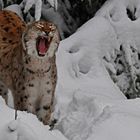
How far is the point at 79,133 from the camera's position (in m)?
4.71

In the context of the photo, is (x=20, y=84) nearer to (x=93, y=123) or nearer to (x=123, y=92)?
(x=93, y=123)

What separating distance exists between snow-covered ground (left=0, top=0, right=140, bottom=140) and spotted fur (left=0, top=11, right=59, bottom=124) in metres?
0.26

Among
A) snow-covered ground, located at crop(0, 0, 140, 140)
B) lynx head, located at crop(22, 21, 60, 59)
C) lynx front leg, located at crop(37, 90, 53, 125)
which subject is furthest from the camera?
lynx front leg, located at crop(37, 90, 53, 125)

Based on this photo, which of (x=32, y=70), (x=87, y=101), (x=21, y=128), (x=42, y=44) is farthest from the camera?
(x=87, y=101)

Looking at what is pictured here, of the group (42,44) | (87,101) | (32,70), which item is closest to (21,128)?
(42,44)

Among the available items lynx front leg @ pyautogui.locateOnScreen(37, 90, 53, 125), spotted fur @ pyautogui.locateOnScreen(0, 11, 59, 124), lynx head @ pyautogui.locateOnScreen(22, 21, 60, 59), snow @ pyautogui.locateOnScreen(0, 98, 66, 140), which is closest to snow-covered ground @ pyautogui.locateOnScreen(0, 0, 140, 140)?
snow @ pyautogui.locateOnScreen(0, 98, 66, 140)

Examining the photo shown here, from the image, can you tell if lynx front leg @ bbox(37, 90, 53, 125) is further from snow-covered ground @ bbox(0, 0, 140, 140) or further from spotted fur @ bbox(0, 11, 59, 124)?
snow-covered ground @ bbox(0, 0, 140, 140)

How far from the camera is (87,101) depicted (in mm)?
5648

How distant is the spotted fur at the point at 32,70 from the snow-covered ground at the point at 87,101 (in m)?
0.26

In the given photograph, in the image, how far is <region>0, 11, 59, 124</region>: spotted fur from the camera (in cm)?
526

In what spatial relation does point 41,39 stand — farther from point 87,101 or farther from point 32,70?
point 87,101

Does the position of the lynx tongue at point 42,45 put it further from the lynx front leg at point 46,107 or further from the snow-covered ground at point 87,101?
the snow-covered ground at point 87,101

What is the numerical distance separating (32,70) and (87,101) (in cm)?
57

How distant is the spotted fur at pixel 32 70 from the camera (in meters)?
5.26
